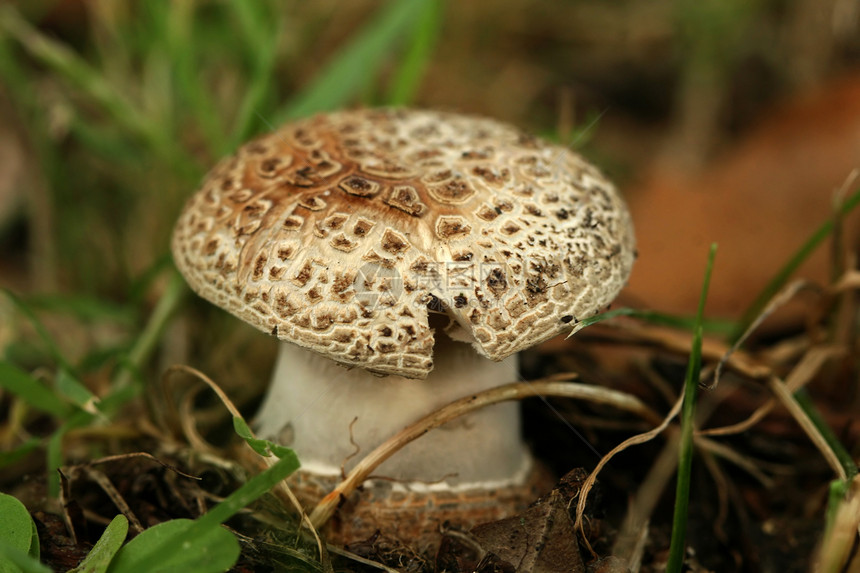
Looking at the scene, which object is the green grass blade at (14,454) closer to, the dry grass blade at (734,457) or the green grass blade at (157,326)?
the green grass blade at (157,326)

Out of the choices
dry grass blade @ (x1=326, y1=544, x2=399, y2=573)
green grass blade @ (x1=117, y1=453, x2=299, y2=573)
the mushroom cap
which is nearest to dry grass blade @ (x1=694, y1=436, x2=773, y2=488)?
the mushroom cap

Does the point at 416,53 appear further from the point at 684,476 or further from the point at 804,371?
the point at 684,476

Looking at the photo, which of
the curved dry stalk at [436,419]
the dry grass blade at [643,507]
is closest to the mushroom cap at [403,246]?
the curved dry stalk at [436,419]

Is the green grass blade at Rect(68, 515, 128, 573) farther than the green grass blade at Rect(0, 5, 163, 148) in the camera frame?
No

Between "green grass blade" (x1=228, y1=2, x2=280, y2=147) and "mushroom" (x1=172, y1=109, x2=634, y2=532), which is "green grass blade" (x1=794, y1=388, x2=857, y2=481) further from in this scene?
"green grass blade" (x1=228, y1=2, x2=280, y2=147)

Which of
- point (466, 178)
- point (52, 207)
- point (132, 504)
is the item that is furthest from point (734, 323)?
point (52, 207)

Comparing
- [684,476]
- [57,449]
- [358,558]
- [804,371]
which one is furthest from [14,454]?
[804,371]

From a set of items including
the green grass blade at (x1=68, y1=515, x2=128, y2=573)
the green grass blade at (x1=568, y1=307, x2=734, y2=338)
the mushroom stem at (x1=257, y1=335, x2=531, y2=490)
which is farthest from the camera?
the mushroom stem at (x1=257, y1=335, x2=531, y2=490)
